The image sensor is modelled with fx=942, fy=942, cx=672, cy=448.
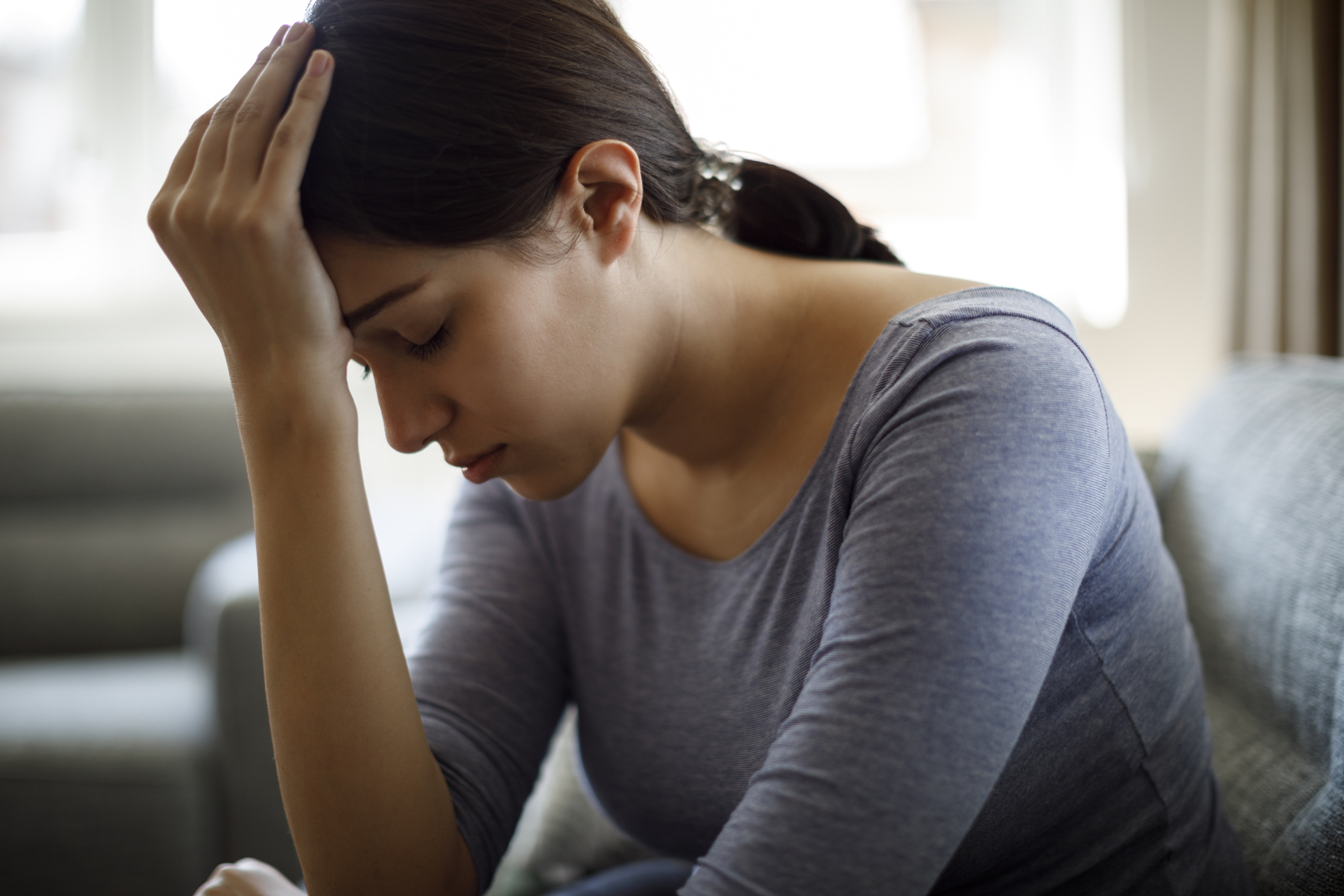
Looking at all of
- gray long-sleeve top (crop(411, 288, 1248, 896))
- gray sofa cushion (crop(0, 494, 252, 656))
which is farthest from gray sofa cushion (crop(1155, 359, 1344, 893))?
gray sofa cushion (crop(0, 494, 252, 656))

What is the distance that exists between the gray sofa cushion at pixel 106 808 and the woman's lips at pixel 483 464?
871mm

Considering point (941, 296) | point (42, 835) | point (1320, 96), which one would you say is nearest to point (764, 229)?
point (941, 296)

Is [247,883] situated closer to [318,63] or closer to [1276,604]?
[318,63]

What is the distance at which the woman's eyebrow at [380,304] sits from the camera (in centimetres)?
62

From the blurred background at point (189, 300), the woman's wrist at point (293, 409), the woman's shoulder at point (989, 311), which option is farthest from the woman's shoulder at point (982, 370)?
the blurred background at point (189, 300)

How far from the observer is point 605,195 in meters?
0.67

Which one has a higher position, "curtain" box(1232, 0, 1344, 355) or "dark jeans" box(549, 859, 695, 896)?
"curtain" box(1232, 0, 1344, 355)

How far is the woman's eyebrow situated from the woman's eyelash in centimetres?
3

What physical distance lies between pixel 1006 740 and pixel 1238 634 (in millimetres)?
500

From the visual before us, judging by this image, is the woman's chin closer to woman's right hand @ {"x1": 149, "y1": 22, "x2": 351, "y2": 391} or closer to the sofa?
woman's right hand @ {"x1": 149, "y1": 22, "x2": 351, "y2": 391}

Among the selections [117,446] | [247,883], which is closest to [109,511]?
[117,446]

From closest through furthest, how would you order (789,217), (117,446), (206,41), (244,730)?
1. (789,217)
2. (244,730)
3. (117,446)
4. (206,41)

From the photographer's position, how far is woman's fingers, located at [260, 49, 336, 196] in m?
0.61

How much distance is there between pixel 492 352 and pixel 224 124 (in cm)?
26
